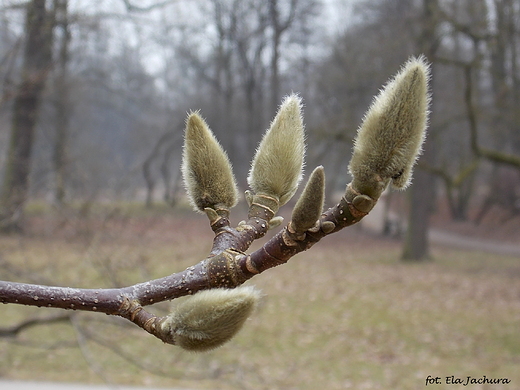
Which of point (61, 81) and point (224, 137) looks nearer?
point (61, 81)

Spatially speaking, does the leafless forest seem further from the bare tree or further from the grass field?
the bare tree

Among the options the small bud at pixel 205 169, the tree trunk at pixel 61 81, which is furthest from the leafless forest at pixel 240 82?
the small bud at pixel 205 169

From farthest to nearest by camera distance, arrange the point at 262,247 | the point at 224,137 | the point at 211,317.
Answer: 1. the point at 224,137
2. the point at 262,247
3. the point at 211,317

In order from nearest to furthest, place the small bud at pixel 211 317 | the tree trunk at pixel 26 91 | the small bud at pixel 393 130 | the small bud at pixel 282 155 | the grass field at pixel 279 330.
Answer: the small bud at pixel 211 317
the small bud at pixel 393 130
the small bud at pixel 282 155
the tree trunk at pixel 26 91
the grass field at pixel 279 330

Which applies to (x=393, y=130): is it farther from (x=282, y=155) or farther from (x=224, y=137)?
(x=224, y=137)

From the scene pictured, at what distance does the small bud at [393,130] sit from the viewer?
2.70 ft

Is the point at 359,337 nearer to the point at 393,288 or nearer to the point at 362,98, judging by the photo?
the point at 393,288

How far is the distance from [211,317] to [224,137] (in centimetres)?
2275

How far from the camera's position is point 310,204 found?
2.56ft

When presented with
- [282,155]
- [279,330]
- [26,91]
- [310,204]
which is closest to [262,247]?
[310,204]

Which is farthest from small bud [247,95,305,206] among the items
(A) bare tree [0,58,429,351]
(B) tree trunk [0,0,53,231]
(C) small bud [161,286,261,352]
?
(B) tree trunk [0,0,53,231]

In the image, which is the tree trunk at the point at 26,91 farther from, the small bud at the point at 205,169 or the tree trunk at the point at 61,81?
the small bud at the point at 205,169

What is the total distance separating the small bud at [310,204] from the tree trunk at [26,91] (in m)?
4.60

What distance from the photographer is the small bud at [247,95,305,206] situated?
992mm
